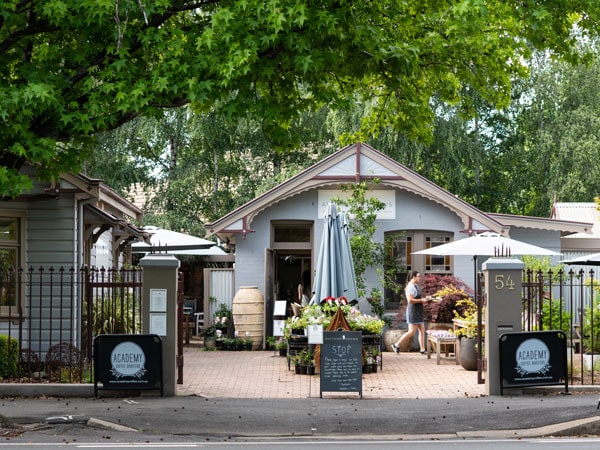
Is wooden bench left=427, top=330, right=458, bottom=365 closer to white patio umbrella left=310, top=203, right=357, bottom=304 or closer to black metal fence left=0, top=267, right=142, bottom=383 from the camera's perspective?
white patio umbrella left=310, top=203, right=357, bottom=304

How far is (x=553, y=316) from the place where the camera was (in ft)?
61.6

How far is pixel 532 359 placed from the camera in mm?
14977

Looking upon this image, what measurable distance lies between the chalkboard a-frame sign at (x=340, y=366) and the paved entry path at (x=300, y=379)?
0.45 metres

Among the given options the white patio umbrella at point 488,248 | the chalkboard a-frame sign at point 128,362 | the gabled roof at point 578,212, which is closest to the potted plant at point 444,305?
the white patio umbrella at point 488,248

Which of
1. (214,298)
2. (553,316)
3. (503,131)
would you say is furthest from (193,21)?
(503,131)

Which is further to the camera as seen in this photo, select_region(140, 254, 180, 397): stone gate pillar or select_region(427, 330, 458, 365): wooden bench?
select_region(427, 330, 458, 365): wooden bench

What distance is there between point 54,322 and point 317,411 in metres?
6.45

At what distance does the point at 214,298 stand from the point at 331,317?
925 cm

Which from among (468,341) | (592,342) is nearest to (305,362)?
(468,341)

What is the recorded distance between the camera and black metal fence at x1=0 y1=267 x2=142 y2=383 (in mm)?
15742

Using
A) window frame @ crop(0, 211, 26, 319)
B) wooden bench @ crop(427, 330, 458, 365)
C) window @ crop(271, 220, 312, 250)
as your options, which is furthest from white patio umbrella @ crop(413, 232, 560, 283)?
window frame @ crop(0, 211, 26, 319)

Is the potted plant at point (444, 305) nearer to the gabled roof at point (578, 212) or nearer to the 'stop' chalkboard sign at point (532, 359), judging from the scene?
the 'stop' chalkboard sign at point (532, 359)

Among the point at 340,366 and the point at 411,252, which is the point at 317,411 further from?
the point at 411,252

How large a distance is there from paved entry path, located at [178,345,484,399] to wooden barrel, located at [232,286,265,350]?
7.27 feet
